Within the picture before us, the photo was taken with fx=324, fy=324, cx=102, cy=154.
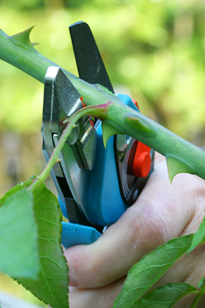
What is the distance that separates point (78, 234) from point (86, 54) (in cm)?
22

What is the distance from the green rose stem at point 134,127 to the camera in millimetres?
273

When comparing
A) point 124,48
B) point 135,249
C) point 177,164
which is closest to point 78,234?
point 135,249

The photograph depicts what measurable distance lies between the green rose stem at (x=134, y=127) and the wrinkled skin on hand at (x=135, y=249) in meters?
0.16

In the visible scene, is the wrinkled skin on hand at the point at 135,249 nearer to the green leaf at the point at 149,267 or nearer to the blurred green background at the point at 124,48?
the green leaf at the point at 149,267

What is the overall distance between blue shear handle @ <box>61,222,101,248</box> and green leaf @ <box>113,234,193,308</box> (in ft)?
0.42

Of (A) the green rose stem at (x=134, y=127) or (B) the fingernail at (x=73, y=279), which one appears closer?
(A) the green rose stem at (x=134, y=127)

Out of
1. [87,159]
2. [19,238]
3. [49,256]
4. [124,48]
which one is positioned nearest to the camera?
[19,238]

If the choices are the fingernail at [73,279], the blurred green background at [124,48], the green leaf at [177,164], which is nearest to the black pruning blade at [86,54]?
the green leaf at [177,164]

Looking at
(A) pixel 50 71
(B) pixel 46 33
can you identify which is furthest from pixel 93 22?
(A) pixel 50 71

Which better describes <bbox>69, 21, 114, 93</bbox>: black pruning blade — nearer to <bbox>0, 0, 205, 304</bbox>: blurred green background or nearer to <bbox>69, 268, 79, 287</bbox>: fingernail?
<bbox>69, 268, 79, 287</bbox>: fingernail

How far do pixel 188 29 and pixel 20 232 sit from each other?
2.01 metres

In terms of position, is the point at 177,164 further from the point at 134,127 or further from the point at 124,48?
the point at 124,48

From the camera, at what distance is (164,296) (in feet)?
0.99

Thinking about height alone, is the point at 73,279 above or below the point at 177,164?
below
